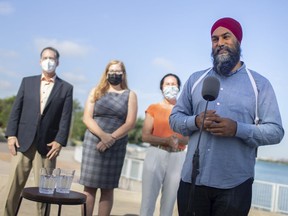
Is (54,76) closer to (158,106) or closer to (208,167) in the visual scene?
(158,106)

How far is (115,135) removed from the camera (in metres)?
4.47

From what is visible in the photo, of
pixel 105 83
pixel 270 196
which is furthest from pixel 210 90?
pixel 270 196

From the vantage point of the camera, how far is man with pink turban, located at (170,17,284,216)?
2.37 metres

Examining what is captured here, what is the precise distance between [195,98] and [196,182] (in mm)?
515

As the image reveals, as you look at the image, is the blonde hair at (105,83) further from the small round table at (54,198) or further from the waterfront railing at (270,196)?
the waterfront railing at (270,196)

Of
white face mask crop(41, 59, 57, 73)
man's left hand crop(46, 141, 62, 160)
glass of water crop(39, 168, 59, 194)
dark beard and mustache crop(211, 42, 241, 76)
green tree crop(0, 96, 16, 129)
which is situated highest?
green tree crop(0, 96, 16, 129)

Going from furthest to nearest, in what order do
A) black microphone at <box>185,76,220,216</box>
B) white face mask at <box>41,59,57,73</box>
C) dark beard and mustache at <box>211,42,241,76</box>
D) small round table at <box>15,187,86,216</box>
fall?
white face mask at <box>41,59,57,73</box>, small round table at <box>15,187,86,216</box>, dark beard and mustache at <box>211,42,241,76</box>, black microphone at <box>185,76,220,216</box>

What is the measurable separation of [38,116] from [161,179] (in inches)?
54.7

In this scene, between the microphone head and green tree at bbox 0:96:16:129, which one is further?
green tree at bbox 0:96:16:129

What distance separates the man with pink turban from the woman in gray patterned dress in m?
1.93

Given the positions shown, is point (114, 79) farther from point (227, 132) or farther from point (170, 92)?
point (227, 132)

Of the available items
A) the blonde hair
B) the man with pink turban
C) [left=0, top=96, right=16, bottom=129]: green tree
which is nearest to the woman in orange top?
the blonde hair

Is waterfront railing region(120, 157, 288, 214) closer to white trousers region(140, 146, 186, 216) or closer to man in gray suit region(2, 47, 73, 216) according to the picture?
white trousers region(140, 146, 186, 216)

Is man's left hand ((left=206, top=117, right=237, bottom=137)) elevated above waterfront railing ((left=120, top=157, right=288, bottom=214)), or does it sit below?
above
